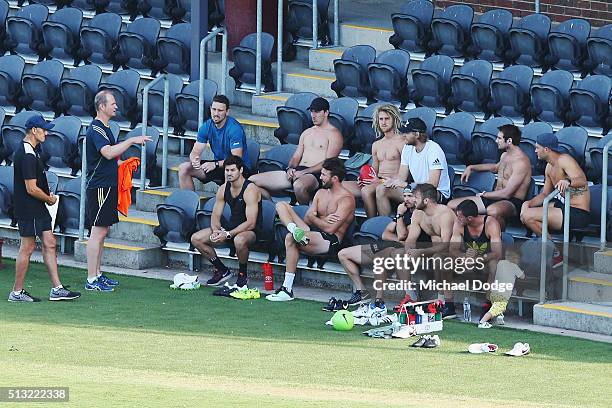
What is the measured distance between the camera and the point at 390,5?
2077 centimetres

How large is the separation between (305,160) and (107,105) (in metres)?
2.34

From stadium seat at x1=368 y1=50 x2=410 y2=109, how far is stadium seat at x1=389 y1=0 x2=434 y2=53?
2.62 feet

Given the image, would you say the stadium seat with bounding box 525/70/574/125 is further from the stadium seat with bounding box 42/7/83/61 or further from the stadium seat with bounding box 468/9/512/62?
the stadium seat with bounding box 42/7/83/61

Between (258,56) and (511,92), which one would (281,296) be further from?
(258,56)


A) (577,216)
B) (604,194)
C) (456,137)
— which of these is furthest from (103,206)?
(604,194)

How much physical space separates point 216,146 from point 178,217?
3.01ft

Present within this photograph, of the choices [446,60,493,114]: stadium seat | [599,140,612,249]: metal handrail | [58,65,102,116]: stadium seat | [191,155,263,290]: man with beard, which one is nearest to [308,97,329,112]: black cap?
[191,155,263,290]: man with beard

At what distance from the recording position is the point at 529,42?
54.9ft

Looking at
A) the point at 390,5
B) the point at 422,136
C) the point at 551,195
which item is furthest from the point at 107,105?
the point at 390,5

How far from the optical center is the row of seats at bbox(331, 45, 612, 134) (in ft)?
50.6

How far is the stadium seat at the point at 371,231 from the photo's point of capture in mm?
14375

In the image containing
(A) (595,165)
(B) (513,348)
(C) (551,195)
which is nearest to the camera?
(B) (513,348)

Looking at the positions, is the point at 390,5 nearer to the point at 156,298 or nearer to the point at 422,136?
the point at 422,136

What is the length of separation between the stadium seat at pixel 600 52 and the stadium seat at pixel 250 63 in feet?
13.0
